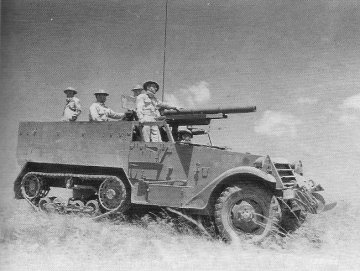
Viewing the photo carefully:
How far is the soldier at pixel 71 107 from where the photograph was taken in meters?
8.38

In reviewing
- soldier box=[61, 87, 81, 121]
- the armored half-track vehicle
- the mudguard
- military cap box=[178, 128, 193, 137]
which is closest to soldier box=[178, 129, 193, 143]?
military cap box=[178, 128, 193, 137]

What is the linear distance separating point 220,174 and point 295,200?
1.13 meters

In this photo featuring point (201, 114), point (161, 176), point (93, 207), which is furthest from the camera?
point (93, 207)

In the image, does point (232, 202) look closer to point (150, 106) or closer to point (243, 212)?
point (243, 212)

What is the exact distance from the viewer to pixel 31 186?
8.03 meters

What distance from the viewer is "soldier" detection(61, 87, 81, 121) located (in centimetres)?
838

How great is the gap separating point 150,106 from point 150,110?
74 millimetres

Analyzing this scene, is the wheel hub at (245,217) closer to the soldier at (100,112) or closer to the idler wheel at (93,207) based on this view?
the idler wheel at (93,207)

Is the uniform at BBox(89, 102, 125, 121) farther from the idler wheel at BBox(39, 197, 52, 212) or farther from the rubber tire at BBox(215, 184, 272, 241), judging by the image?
the rubber tire at BBox(215, 184, 272, 241)

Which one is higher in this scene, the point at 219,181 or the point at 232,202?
the point at 219,181

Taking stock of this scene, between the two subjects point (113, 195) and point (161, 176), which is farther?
point (113, 195)

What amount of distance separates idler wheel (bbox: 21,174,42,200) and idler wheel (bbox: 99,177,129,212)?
1333 millimetres

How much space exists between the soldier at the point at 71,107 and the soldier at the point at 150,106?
138 cm

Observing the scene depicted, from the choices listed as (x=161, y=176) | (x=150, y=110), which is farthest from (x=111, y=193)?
(x=150, y=110)
